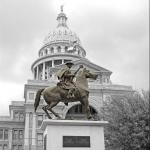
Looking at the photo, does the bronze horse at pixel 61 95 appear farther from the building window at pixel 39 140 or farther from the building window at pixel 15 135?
the building window at pixel 15 135

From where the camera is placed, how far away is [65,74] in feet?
50.2

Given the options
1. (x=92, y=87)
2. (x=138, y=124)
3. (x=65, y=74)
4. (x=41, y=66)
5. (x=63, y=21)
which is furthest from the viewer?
(x=63, y=21)

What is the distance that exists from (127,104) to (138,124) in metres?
3.76

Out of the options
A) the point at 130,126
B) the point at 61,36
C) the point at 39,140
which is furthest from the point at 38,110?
the point at 61,36

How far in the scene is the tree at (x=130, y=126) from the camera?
3153cm

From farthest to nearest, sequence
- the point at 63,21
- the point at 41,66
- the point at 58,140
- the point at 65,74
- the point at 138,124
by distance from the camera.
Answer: the point at 63,21 < the point at 41,66 < the point at 138,124 < the point at 65,74 < the point at 58,140

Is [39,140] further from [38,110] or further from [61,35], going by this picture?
[61,35]

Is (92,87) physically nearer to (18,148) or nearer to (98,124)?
(18,148)

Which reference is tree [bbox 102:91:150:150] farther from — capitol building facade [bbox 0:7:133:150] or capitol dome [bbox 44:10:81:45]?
capitol dome [bbox 44:10:81:45]

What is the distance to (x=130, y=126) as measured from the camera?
3247cm

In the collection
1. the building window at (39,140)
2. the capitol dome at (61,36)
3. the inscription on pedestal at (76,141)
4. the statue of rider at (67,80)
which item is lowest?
the building window at (39,140)

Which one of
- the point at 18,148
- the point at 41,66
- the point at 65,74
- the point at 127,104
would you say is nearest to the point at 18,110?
the point at 18,148

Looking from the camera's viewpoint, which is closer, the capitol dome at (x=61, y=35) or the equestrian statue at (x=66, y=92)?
the equestrian statue at (x=66, y=92)

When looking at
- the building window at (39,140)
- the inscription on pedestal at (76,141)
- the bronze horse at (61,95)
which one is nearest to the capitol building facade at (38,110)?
the building window at (39,140)
